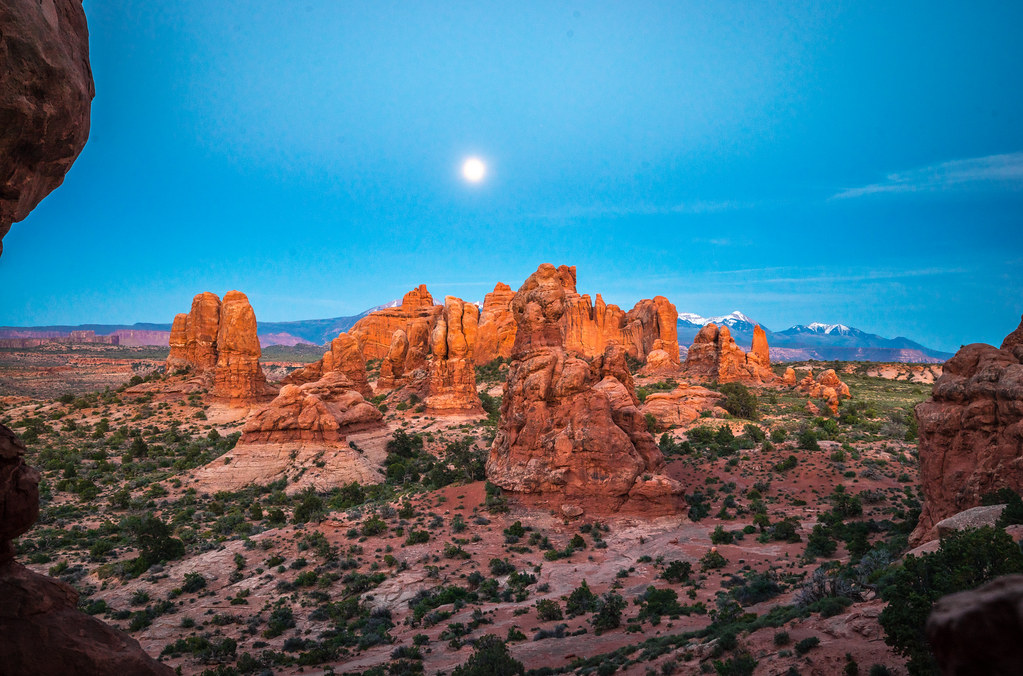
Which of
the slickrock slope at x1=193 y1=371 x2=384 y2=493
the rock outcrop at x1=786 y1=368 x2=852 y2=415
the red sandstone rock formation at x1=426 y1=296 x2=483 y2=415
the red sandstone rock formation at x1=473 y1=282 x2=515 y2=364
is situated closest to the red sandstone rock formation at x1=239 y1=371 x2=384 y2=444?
the slickrock slope at x1=193 y1=371 x2=384 y2=493

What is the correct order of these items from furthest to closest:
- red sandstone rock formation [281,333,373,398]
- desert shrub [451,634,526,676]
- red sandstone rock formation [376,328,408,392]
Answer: red sandstone rock formation [376,328,408,392] < red sandstone rock formation [281,333,373,398] < desert shrub [451,634,526,676]

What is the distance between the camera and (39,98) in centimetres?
598

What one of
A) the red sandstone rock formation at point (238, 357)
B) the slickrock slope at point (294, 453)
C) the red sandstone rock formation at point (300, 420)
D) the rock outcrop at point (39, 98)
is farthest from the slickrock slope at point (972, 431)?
the red sandstone rock formation at point (238, 357)

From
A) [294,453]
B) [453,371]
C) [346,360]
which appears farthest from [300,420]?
[346,360]

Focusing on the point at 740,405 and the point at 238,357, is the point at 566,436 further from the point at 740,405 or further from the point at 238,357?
the point at 238,357

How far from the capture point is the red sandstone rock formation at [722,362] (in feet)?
249

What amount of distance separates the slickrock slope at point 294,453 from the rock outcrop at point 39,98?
114 ft

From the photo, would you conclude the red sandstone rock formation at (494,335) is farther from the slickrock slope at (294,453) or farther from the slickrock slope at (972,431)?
the slickrock slope at (972,431)

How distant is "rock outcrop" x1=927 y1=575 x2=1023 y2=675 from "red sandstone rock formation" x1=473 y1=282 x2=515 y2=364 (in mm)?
82925

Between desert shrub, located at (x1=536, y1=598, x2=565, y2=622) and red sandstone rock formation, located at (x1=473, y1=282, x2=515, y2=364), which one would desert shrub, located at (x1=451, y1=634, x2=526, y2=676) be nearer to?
desert shrub, located at (x1=536, y1=598, x2=565, y2=622)

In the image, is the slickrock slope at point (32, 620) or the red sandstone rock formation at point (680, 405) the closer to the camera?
the slickrock slope at point (32, 620)

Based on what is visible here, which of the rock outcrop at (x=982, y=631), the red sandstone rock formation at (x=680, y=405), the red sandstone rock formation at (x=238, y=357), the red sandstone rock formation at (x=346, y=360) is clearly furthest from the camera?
the red sandstone rock formation at (x=346, y=360)

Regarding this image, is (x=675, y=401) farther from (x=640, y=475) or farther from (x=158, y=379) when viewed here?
(x=158, y=379)

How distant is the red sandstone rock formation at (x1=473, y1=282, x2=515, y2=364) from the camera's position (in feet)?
288
